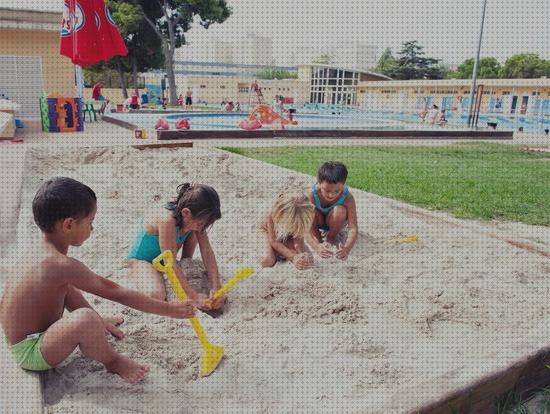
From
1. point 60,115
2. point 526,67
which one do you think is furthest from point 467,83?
point 60,115

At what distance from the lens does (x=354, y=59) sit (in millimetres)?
99688

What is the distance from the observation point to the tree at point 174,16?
26.9 meters

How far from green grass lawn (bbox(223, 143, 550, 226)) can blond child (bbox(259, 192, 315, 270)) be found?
1.83m

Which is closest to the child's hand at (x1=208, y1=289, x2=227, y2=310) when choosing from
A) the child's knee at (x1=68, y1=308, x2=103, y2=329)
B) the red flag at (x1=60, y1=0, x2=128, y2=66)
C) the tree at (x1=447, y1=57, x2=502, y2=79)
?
the child's knee at (x1=68, y1=308, x2=103, y2=329)

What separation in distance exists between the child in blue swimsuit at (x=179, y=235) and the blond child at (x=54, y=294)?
64cm

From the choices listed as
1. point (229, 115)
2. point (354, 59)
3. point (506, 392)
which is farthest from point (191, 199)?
point (354, 59)

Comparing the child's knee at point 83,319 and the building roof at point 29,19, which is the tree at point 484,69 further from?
the child's knee at point 83,319

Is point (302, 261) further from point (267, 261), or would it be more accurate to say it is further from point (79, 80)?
point (79, 80)

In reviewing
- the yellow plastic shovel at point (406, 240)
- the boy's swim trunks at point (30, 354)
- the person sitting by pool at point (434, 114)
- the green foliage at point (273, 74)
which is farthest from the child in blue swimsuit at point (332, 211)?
the green foliage at point (273, 74)

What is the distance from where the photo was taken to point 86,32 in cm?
1027

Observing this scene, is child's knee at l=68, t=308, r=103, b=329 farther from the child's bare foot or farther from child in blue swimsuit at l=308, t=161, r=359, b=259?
child in blue swimsuit at l=308, t=161, r=359, b=259

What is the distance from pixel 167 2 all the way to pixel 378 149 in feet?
72.4

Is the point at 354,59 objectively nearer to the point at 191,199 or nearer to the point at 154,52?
the point at 154,52

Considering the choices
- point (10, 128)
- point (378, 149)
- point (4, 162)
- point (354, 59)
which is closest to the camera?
point (4, 162)
